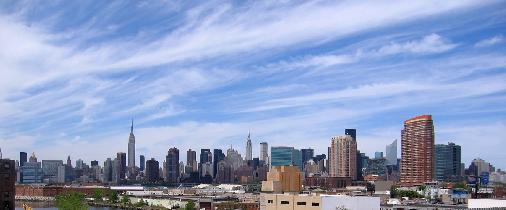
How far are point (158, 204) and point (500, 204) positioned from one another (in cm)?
7837

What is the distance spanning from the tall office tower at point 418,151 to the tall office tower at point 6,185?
14886 centimetres

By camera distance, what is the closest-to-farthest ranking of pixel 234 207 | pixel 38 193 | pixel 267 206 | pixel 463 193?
pixel 267 206 → pixel 234 207 → pixel 463 193 → pixel 38 193

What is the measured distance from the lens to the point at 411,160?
189 metres

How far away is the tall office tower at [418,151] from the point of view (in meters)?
183

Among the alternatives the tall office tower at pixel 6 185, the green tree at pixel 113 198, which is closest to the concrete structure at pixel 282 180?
the tall office tower at pixel 6 185

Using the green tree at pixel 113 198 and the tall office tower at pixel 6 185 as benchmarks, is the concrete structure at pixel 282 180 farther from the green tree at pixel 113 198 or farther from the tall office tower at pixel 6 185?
the green tree at pixel 113 198

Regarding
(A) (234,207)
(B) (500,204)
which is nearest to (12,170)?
(B) (500,204)

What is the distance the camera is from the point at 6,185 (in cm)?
4362

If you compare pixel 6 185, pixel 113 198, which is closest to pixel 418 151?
pixel 113 198

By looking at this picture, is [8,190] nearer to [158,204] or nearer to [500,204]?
[500,204]

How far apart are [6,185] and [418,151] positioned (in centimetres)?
15528

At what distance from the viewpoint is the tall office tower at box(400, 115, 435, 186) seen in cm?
18288

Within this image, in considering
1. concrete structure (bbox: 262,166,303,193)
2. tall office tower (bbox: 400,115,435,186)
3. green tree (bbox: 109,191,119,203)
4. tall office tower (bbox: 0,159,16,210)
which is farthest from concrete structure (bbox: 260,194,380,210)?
tall office tower (bbox: 400,115,435,186)

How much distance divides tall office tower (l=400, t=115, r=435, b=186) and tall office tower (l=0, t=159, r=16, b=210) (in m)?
149
